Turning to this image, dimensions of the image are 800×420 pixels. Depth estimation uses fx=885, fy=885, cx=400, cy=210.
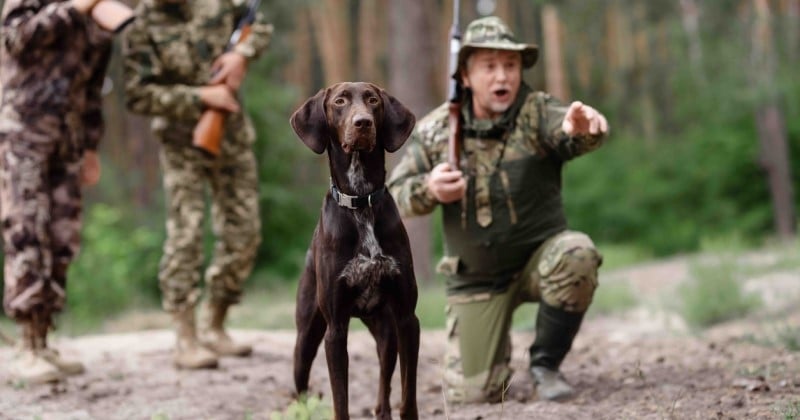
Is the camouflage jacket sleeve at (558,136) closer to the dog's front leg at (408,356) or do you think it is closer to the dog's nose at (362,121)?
the dog's front leg at (408,356)

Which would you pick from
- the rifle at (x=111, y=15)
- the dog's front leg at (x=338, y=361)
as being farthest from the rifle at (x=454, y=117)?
the rifle at (x=111, y=15)

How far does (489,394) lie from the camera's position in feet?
16.0

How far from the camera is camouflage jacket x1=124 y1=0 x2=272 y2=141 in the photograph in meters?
5.70

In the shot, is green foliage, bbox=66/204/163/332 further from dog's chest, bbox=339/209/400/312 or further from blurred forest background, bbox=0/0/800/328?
dog's chest, bbox=339/209/400/312

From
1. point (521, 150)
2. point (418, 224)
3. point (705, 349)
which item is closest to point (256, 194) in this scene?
point (521, 150)

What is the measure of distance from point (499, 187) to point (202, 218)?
2.15 metres

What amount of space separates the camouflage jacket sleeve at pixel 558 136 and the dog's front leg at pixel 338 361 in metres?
1.76

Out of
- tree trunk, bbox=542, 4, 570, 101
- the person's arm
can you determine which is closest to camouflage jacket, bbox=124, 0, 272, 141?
the person's arm

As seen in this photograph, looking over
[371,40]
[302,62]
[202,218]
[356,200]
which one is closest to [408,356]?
[356,200]

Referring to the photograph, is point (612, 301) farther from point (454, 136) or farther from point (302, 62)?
point (302, 62)

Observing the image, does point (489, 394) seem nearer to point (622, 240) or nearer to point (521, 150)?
→ point (521, 150)

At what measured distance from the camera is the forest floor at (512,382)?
4.20 meters

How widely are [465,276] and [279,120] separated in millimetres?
9550

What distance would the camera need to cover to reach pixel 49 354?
547 centimetres
